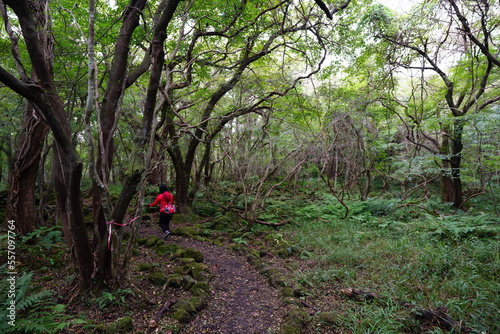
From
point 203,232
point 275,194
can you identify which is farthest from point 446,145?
point 203,232

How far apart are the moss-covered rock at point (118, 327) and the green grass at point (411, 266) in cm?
268

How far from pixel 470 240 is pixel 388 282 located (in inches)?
101

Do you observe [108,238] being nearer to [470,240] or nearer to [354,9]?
[470,240]

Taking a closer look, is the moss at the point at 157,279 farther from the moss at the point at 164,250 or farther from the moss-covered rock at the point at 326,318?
the moss-covered rock at the point at 326,318

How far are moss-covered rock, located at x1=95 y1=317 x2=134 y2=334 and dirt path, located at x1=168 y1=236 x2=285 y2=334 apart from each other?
67 centimetres

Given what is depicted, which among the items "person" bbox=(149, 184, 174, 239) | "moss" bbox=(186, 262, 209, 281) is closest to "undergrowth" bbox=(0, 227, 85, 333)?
"moss" bbox=(186, 262, 209, 281)

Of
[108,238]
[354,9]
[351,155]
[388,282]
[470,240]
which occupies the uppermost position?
[354,9]

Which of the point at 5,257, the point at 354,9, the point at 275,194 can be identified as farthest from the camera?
the point at 275,194

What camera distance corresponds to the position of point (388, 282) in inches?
161

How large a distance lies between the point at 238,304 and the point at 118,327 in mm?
1710

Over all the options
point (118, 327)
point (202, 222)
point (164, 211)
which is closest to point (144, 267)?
point (118, 327)

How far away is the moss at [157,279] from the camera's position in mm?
4062

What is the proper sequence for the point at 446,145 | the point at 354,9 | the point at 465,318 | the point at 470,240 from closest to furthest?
the point at 465,318, the point at 470,240, the point at 354,9, the point at 446,145

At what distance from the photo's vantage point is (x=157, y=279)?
4.09 metres
